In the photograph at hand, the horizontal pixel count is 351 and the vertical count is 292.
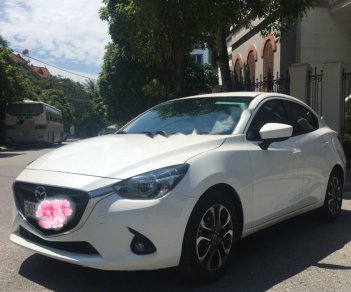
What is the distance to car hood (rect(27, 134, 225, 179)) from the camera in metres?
3.95

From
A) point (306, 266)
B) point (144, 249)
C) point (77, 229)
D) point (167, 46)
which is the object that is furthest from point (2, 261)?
point (167, 46)

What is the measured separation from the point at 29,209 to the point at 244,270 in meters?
1.97

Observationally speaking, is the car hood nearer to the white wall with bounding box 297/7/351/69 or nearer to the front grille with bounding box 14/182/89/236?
the front grille with bounding box 14/182/89/236

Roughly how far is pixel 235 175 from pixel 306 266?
1.15 metres

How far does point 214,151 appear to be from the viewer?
4.38 metres

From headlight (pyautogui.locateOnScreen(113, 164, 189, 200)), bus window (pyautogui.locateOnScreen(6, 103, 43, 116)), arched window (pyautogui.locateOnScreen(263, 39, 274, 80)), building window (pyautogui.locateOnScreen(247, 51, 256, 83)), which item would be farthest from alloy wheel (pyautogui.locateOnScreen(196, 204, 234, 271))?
bus window (pyautogui.locateOnScreen(6, 103, 43, 116))

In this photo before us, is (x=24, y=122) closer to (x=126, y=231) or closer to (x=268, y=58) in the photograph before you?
(x=268, y=58)

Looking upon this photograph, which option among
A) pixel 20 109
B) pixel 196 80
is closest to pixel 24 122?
pixel 20 109

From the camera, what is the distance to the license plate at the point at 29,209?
409 centimetres

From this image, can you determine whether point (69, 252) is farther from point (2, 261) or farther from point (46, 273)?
point (2, 261)

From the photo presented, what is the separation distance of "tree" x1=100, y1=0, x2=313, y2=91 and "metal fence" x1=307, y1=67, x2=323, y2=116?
1588mm

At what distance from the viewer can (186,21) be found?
1141cm

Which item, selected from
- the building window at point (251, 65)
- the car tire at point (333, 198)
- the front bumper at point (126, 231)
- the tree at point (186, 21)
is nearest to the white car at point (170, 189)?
the front bumper at point (126, 231)

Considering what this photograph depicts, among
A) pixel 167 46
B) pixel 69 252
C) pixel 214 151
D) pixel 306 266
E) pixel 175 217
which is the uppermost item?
pixel 167 46
